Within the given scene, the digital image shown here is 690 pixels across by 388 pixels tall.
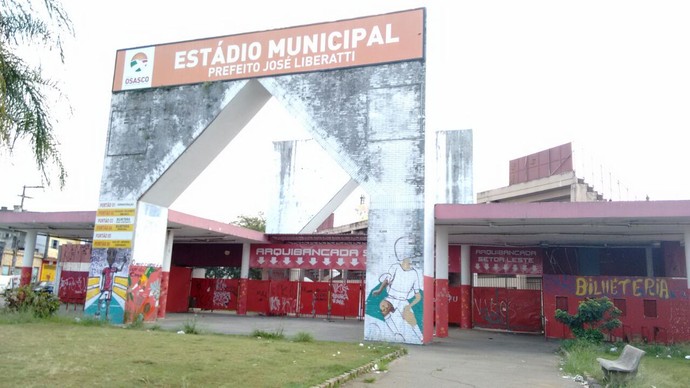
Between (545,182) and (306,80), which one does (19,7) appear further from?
(545,182)

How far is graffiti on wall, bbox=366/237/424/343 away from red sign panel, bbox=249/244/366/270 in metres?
8.46

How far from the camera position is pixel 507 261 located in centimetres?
2152

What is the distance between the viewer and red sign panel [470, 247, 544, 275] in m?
21.2

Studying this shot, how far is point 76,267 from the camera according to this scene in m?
37.3

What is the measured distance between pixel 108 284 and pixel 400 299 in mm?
9449

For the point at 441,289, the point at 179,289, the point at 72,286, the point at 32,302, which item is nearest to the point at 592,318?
the point at 441,289

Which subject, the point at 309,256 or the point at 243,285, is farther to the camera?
the point at 243,285

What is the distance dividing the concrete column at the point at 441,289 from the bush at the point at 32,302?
38.7 feet

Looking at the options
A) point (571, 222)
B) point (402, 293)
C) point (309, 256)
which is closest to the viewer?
point (402, 293)

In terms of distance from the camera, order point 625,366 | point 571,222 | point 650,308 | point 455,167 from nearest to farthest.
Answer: point 625,366 → point 571,222 → point 650,308 → point 455,167

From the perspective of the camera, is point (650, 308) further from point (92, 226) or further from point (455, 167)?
point (92, 226)

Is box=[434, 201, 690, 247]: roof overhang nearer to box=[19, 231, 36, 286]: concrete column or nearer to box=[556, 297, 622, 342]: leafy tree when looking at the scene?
box=[556, 297, 622, 342]: leafy tree

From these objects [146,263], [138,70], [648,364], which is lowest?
[648,364]

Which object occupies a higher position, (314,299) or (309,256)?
(309,256)
